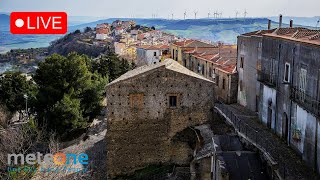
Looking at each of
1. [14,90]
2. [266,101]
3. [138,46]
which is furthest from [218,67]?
[138,46]

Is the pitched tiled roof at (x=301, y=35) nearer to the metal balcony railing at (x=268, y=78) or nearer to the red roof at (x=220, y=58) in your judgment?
the metal balcony railing at (x=268, y=78)

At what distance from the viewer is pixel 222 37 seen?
192 meters

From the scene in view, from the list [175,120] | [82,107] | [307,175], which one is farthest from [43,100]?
[307,175]

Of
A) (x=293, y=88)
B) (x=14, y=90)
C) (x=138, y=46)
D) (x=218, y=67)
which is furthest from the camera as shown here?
(x=138, y=46)

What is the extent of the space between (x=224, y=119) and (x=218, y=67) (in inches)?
474

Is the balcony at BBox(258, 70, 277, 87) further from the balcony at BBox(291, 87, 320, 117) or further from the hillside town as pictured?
the balcony at BBox(291, 87, 320, 117)

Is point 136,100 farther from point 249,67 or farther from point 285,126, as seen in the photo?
point 249,67

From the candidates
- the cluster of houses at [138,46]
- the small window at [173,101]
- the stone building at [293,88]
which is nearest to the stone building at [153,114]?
the small window at [173,101]

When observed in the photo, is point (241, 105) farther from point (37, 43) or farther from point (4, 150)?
point (37, 43)

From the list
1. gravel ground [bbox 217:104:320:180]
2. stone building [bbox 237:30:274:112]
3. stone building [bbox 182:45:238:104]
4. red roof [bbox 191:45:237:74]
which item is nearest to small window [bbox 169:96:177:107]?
gravel ground [bbox 217:104:320:180]

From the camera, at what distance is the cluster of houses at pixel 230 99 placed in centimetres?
1864

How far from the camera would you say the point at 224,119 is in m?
25.8

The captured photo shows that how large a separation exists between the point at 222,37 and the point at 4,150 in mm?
173459

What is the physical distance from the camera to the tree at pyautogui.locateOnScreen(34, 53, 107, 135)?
34.3m
